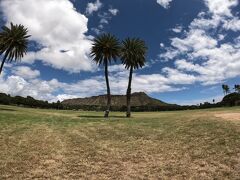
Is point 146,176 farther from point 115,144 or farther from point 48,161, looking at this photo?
point 115,144

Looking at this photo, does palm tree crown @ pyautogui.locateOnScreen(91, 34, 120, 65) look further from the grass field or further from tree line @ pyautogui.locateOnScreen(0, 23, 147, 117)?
the grass field

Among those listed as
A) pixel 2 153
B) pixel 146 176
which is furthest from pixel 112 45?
pixel 146 176

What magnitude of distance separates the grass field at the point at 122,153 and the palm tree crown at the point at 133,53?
34.0 m

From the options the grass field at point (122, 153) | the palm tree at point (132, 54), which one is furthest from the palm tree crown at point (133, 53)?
the grass field at point (122, 153)

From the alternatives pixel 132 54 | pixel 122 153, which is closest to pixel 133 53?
pixel 132 54

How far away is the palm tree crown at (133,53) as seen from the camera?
6444cm

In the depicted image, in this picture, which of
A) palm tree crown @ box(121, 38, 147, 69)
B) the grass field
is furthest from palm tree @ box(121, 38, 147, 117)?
the grass field

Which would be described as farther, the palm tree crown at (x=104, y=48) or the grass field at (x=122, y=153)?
the palm tree crown at (x=104, y=48)

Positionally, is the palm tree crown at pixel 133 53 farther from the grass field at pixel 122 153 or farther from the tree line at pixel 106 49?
the grass field at pixel 122 153

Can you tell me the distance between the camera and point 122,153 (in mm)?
22438

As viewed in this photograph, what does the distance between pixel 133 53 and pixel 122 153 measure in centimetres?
4368

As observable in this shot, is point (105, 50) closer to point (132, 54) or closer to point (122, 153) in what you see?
point (132, 54)

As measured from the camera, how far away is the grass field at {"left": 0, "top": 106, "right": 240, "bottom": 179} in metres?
17.8

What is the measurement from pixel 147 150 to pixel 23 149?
8.76m
